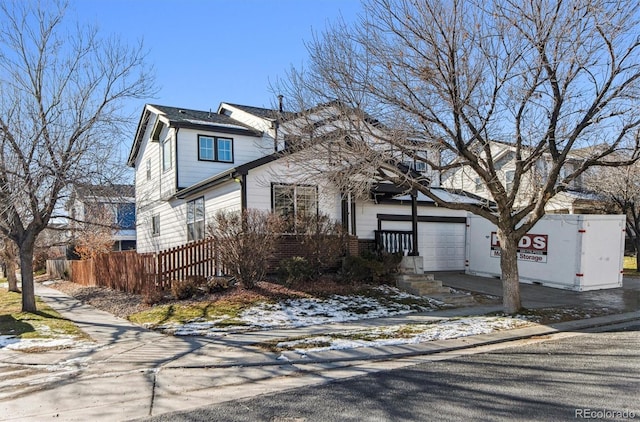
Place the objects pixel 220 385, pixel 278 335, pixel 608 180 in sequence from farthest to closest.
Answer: pixel 608 180, pixel 278 335, pixel 220 385

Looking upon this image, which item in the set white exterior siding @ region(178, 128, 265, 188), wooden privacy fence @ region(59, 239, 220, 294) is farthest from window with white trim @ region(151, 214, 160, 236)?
wooden privacy fence @ region(59, 239, 220, 294)

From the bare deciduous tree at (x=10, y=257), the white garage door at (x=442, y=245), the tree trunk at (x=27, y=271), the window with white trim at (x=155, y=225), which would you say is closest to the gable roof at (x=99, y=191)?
the tree trunk at (x=27, y=271)

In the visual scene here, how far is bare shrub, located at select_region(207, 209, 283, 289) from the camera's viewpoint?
484 inches

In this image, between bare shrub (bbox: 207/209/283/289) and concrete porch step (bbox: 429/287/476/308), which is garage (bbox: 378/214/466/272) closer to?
concrete porch step (bbox: 429/287/476/308)

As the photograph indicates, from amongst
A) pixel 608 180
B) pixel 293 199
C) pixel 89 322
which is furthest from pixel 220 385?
pixel 608 180

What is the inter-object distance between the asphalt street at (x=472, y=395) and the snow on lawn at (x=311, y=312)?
3.74 m

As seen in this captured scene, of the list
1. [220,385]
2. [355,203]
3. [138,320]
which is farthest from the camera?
[355,203]

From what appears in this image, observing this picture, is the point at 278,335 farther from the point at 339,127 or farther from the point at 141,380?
the point at 339,127

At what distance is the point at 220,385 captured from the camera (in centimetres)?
597

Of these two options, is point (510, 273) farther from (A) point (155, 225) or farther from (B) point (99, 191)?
(A) point (155, 225)

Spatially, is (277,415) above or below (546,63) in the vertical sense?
below

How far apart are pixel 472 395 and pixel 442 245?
14.4 m

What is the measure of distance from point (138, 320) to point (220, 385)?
5548 millimetres

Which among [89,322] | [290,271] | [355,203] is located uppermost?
[355,203]
